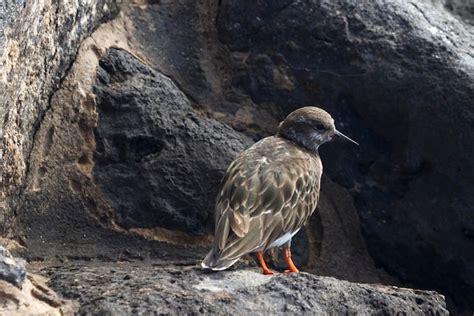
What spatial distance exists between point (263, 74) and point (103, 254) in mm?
1942

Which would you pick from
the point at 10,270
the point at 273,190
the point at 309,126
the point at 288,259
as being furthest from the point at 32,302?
the point at 309,126

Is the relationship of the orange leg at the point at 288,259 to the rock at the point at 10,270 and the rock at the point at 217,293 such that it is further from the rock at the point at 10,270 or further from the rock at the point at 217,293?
the rock at the point at 10,270

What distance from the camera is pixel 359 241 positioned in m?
8.53

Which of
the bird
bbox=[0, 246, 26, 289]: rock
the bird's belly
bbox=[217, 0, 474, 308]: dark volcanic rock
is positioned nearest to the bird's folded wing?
the bird

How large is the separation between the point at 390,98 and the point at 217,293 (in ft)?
8.65

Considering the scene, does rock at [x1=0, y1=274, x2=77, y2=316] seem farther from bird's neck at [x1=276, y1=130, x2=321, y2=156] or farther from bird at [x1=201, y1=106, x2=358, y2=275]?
bird's neck at [x1=276, y1=130, x2=321, y2=156]

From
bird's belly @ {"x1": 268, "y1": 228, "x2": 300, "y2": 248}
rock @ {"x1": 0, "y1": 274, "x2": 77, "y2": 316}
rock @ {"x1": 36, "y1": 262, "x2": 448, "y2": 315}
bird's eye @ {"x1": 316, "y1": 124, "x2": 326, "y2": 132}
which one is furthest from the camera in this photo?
bird's eye @ {"x1": 316, "y1": 124, "x2": 326, "y2": 132}

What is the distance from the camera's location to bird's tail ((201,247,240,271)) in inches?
264

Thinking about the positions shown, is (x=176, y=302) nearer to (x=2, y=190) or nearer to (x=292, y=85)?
(x=2, y=190)

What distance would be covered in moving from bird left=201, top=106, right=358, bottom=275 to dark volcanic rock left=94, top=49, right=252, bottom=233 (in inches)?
12.0

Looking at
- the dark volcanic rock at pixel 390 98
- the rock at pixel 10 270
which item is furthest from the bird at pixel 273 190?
the rock at pixel 10 270

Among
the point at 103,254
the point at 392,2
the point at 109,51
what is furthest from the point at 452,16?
the point at 103,254

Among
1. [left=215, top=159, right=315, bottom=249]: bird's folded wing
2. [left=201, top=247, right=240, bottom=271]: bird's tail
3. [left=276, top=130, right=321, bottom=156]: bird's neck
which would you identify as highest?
[left=276, top=130, right=321, bottom=156]: bird's neck

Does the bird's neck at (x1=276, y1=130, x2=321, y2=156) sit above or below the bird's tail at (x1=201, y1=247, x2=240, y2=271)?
above
